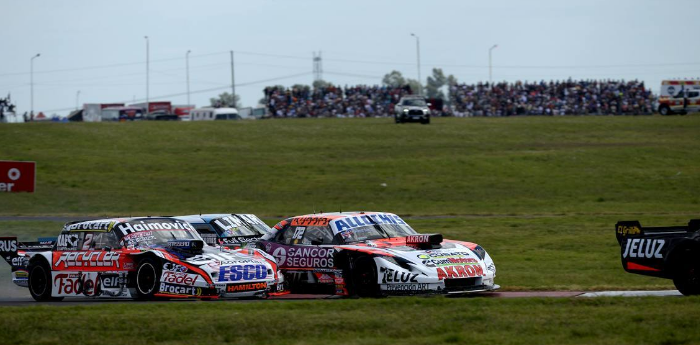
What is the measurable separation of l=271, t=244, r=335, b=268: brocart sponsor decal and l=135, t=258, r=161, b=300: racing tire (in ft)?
6.51

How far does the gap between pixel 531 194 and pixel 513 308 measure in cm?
2449

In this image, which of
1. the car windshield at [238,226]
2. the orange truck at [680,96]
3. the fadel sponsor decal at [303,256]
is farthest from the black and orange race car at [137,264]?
the orange truck at [680,96]

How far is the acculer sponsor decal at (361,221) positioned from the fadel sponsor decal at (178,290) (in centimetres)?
232

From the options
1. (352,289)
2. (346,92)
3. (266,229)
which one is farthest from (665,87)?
(352,289)

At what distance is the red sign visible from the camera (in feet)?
75.3

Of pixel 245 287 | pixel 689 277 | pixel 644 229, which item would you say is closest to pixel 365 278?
pixel 245 287

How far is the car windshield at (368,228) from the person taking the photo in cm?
1387

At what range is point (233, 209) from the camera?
1262 inches

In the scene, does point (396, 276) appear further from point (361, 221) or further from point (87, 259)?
point (87, 259)

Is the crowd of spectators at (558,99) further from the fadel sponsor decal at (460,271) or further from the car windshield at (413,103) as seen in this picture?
the fadel sponsor decal at (460,271)

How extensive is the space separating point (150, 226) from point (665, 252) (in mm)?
7384

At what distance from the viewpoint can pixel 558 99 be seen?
67812mm

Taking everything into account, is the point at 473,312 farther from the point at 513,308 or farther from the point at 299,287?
the point at 299,287

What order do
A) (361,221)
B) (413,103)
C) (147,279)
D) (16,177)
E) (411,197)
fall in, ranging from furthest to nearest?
1. (413,103)
2. (411,197)
3. (16,177)
4. (361,221)
5. (147,279)
